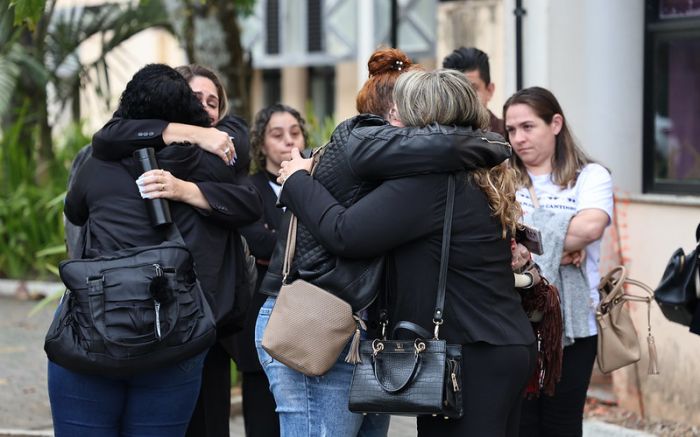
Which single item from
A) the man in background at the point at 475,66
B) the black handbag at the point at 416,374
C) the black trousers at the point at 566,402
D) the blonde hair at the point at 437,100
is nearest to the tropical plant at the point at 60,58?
the man in background at the point at 475,66

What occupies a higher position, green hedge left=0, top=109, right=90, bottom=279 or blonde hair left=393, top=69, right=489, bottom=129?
blonde hair left=393, top=69, right=489, bottom=129

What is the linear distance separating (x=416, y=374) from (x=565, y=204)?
159cm

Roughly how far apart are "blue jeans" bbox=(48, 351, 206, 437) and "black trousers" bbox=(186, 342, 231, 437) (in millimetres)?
763

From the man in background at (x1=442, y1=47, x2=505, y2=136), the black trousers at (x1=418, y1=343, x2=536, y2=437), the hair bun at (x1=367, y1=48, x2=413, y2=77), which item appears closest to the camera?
the black trousers at (x1=418, y1=343, x2=536, y2=437)

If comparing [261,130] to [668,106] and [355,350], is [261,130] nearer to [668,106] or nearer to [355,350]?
[355,350]

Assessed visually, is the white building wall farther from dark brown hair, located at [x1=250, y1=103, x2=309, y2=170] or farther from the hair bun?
the hair bun

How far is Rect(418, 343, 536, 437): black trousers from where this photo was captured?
3305mm

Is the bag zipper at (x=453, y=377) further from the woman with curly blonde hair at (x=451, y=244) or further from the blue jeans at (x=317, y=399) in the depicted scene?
the blue jeans at (x=317, y=399)

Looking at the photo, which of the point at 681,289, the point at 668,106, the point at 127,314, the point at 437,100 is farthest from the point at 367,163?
the point at 668,106

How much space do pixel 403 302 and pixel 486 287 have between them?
0.25 metres

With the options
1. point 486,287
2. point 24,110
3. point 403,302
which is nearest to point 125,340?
point 403,302

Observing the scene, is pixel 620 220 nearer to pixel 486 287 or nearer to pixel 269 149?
pixel 269 149

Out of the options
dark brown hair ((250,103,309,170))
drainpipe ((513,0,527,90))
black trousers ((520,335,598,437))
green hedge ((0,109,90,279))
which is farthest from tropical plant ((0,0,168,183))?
black trousers ((520,335,598,437))

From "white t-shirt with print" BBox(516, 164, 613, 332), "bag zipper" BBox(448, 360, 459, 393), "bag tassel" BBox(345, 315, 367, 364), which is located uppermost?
"white t-shirt with print" BBox(516, 164, 613, 332)
